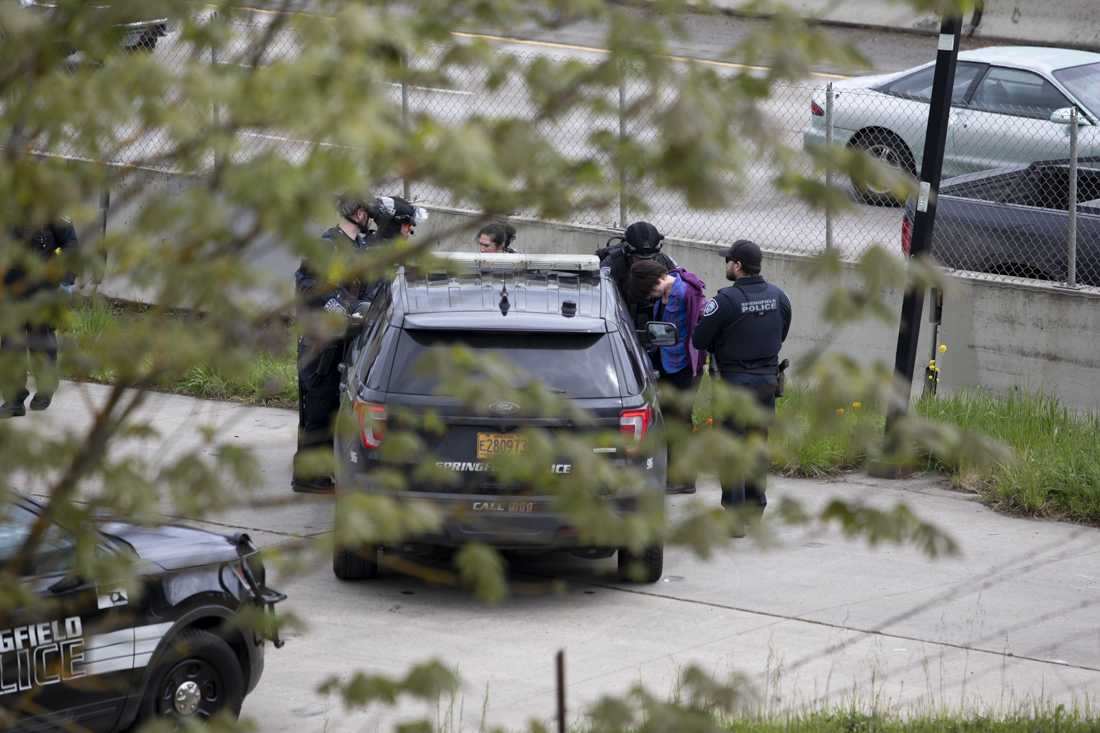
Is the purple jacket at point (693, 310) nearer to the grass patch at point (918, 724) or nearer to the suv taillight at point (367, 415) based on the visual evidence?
the suv taillight at point (367, 415)

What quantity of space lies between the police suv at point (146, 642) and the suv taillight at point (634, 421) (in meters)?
2.42

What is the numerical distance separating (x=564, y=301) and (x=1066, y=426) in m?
4.73

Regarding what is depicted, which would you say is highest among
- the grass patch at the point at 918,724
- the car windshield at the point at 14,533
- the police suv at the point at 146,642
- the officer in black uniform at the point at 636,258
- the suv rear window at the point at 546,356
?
the officer in black uniform at the point at 636,258

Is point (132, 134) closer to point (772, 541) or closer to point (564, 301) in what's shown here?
point (772, 541)

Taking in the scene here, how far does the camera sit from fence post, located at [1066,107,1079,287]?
1294 centimetres

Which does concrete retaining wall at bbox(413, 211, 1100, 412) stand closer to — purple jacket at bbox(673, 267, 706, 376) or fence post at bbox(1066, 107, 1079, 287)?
fence post at bbox(1066, 107, 1079, 287)

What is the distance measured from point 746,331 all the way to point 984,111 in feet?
24.9

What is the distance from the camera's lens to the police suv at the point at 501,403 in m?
8.61

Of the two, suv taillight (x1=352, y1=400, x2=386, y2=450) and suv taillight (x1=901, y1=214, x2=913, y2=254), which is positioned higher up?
suv taillight (x1=901, y1=214, x2=913, y2=254)

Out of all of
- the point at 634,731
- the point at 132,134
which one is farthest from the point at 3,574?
the point at 634,731

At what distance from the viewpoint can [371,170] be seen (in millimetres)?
2850

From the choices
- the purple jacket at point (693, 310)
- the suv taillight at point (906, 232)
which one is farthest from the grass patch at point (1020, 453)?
the suv taillight at point (906, 232)

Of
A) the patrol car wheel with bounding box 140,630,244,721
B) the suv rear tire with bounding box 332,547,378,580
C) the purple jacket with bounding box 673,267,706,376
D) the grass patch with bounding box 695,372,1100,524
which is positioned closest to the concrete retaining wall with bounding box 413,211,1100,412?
the grass patch with bounding box 695,372,1100,524

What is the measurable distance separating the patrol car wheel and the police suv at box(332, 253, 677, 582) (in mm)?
1488
